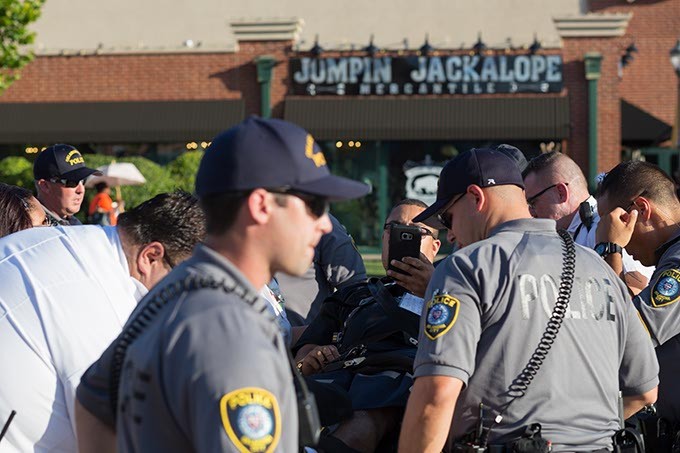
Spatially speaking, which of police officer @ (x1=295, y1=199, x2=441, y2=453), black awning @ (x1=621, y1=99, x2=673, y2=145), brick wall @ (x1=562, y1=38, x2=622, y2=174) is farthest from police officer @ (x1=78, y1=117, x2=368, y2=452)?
black awning @ (x1=621, y1=99, x2=673, y2=145)

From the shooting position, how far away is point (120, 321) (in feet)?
11.6

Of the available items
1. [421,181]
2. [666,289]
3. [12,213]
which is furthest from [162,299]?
[421,181]

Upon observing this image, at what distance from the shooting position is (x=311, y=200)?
2607 millimetres

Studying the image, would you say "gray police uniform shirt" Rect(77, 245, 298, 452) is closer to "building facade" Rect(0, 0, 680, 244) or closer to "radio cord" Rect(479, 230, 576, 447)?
"radio cord" Rect(479, 230, 576, 447)

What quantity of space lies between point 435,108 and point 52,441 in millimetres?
23812

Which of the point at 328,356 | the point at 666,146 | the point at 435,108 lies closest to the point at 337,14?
the point at 435,108

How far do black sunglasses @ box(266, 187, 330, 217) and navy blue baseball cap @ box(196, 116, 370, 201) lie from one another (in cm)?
1

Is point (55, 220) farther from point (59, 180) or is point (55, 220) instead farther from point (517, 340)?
point (517, 340)

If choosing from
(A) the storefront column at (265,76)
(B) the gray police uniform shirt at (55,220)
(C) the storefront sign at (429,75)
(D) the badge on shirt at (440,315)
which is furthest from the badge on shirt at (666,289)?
(A) the storefront column at (265,76)

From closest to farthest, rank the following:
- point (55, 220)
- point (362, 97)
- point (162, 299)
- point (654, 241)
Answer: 1. point (162, 299)
2. point (654, 241)
3. point (55, 220)
4. point (362, 97)

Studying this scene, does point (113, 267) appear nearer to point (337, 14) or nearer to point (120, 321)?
point (120, 321)

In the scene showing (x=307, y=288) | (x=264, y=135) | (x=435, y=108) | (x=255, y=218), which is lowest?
(x=435, y=108)

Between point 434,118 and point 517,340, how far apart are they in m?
23.2

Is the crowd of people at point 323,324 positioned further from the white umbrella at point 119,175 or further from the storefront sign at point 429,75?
the storefront sign at point 429,75
